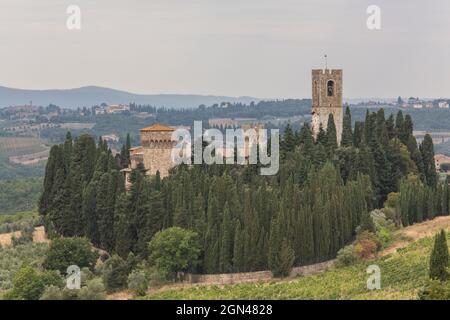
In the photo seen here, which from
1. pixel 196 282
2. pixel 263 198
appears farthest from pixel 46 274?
pixel 263 198

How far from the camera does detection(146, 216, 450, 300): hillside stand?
42938 mm

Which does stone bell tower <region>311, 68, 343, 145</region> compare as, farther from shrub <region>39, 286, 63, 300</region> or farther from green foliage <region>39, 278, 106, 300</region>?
shrub <region>39, 286, 63, 300</region>

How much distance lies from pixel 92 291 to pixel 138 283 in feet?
14.0

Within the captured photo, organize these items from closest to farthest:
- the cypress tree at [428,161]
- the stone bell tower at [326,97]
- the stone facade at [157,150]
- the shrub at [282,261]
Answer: the shrub at [282,261]
the stone facade at [157,150]
the cypress tree at [428,161]
the stone bell tower at [326,97]

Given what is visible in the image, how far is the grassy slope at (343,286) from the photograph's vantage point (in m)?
43.0

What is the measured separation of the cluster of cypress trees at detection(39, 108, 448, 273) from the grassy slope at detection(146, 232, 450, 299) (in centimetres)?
299

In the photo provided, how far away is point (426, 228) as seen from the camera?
58281 mm

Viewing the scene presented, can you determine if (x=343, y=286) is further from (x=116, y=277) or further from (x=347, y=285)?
(x=116, y=277)

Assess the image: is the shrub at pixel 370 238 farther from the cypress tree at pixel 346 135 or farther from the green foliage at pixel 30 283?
the green foliage at pixel 30 283

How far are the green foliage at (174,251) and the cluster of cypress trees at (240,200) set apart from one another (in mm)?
827

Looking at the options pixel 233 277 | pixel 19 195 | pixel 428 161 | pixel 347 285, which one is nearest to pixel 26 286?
pixel 233 277

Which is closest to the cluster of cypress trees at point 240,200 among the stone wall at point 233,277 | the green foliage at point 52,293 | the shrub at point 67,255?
the stone wall at point 233,277
